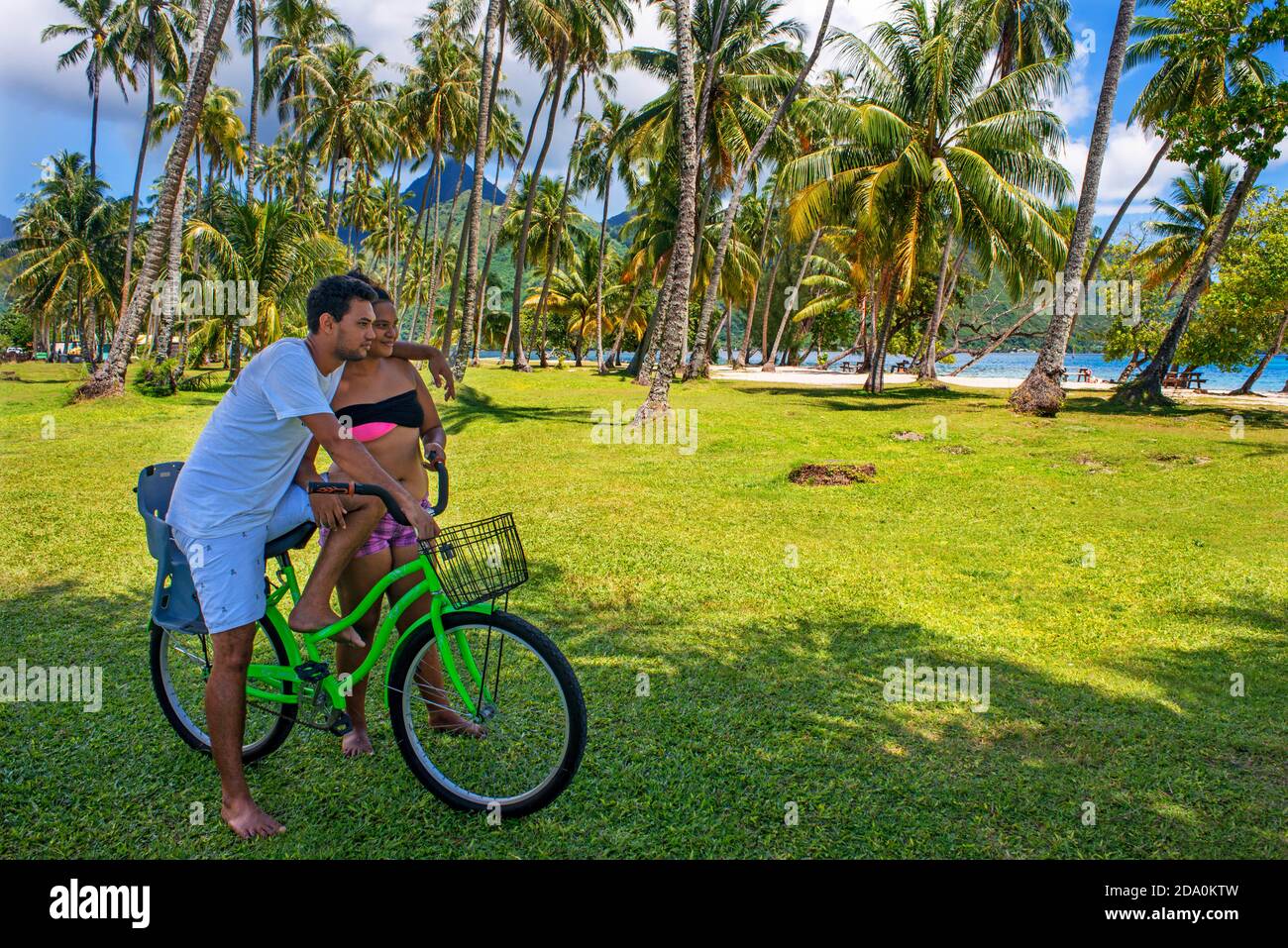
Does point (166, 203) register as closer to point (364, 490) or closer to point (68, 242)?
point (364, 490)

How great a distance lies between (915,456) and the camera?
13891mm

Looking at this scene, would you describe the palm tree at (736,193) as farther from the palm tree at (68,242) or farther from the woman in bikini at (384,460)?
the palm tree at (68,242)

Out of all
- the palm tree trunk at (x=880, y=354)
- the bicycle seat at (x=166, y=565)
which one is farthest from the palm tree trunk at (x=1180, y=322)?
the bicycle seat at (x=166, y=565)

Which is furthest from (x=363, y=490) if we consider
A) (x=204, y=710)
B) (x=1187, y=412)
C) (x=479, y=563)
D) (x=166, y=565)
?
(x=1187, y=412)

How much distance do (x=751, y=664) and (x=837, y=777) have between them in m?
1.49

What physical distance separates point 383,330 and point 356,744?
2037 millimetres

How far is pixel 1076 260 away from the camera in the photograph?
18.3 m

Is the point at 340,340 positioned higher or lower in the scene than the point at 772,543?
higher

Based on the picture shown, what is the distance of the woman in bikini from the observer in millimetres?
3699

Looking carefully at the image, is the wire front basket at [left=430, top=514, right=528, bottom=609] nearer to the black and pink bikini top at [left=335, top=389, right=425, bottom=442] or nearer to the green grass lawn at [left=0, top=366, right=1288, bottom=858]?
the black and pink bikini top at [left=335, top=389, right=425, bottom=442]

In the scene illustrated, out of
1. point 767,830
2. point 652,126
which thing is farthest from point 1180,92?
point 767,830

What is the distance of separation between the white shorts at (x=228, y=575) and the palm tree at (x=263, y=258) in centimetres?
2199

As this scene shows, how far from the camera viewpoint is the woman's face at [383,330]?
3.81 meters
